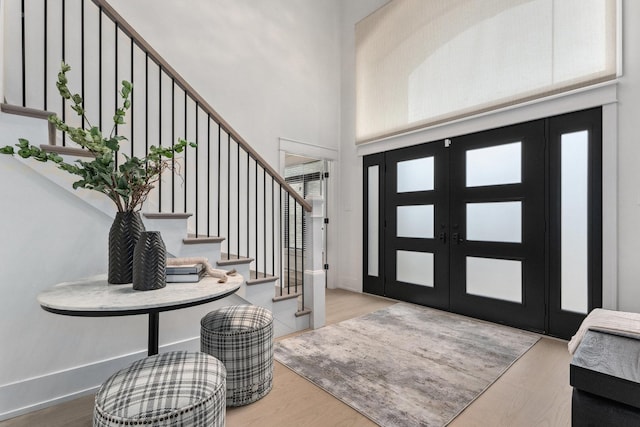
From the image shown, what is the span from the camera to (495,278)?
3.42 m

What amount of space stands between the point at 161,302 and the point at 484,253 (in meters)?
3.39

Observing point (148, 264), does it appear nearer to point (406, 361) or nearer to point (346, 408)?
point (346, 408)

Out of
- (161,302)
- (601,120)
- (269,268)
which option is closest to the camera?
(161,302)

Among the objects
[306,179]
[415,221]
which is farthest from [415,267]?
[306,179]

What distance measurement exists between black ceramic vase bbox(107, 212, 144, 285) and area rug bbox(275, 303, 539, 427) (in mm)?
1396

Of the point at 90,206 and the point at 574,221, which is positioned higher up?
the point at 90,206

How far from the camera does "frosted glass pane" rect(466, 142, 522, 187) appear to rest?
10.7ft

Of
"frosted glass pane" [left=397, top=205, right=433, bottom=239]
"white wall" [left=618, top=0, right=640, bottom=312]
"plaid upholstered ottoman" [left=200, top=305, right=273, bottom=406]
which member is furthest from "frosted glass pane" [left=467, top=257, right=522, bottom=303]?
"plaid upholstered ottoman" [left=200, top=305, right=273, bottom=406]

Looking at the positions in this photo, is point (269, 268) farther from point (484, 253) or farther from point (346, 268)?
→ point (484, 253)

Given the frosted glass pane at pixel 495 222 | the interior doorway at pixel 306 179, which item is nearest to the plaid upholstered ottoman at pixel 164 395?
the frosted glass pane at pixel 495 222

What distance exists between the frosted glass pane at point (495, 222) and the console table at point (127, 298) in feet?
9.78

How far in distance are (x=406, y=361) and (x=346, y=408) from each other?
31.3 inches

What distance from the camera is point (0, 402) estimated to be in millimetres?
1741

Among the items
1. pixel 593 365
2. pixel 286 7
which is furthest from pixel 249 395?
pixel 286 7
